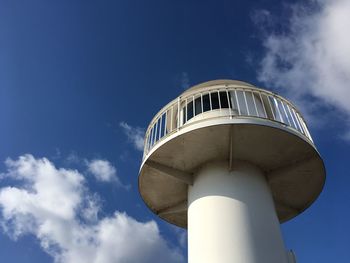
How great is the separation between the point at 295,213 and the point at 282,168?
2.23m

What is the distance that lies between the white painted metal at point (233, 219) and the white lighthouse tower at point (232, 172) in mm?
21

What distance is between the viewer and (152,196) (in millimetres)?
10688

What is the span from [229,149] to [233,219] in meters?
1.79

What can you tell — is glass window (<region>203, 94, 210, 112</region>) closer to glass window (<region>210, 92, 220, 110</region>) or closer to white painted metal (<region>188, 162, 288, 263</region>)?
glass window (<region>210, 92, 220, 110</region>)

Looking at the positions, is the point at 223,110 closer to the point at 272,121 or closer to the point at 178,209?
the point at 272,121

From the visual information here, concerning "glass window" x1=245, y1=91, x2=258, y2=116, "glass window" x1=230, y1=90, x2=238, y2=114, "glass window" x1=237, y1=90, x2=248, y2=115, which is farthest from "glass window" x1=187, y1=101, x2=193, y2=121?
"glass window" x1=245, y1=91, x2=258, y2=116

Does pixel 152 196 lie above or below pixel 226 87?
below

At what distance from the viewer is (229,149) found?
9039mm

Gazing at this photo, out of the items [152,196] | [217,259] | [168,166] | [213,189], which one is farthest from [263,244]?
[152,196]

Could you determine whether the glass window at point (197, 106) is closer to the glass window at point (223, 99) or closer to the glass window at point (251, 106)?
the glass window at point (223, 99)

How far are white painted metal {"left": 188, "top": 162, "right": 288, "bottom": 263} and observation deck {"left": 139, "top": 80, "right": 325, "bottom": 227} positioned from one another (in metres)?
0.41

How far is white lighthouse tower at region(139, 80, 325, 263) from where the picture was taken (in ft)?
26.1

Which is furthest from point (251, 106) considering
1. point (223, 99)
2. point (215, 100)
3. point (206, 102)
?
point (206, 102)

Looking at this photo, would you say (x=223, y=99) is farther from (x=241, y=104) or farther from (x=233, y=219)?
(x=233, y=219)
